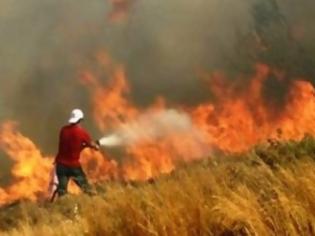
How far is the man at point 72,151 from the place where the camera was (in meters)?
15.8

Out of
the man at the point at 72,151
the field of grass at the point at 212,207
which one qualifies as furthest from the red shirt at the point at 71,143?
the field of grass at the point at 212,207

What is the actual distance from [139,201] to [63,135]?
9313 millimetres

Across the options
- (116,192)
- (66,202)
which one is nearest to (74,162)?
(66,202)

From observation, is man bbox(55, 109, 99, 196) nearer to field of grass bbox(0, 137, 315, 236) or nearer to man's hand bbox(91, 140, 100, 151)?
man's hand bbox(91, 140, 100, 151)

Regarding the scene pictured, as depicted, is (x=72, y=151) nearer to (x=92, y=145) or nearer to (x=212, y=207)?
(x=92, y=145)

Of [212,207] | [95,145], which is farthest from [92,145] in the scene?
[212,207]

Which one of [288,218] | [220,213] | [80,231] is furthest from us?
[80,231]

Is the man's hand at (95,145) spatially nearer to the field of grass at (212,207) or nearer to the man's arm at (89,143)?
the man's arm at (89,143)

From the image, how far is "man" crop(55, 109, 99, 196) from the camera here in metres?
15.8

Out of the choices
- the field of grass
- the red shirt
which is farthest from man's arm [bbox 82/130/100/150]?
the field of grass

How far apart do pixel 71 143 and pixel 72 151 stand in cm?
24

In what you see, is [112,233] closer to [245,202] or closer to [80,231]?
[80,231]

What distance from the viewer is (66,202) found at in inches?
548

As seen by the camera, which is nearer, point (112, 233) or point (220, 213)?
point (220, 213)
